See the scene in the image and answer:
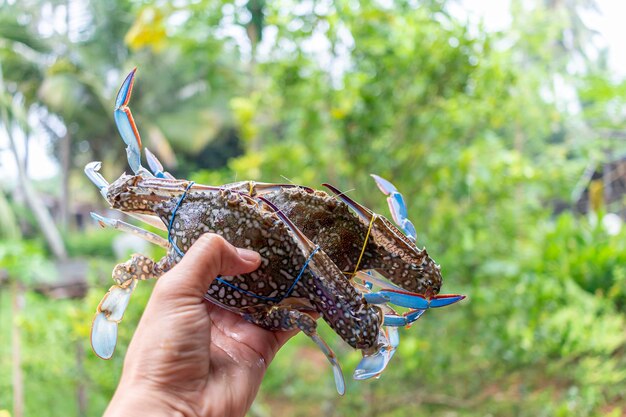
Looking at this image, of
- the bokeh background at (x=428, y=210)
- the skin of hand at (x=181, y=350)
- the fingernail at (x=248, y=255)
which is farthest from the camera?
the bokeh background at (x=428, y=210)

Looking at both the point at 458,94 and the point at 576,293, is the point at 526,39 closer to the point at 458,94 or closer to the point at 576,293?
the point at 458,94

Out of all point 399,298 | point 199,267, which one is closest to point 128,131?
point 199,267

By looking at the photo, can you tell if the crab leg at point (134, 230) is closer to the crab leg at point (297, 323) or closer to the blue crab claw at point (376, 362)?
the crab leg at point (297, 323)

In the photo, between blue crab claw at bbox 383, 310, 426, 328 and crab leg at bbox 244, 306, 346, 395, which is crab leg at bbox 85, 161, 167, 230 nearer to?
crab leg at bbox 244, 306, 346, 395

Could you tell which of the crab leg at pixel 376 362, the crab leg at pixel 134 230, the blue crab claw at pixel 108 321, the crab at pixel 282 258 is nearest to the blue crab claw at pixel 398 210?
the crab at pixel 282 258

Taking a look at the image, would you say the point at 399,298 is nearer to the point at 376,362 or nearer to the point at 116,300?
the point at 376,362
